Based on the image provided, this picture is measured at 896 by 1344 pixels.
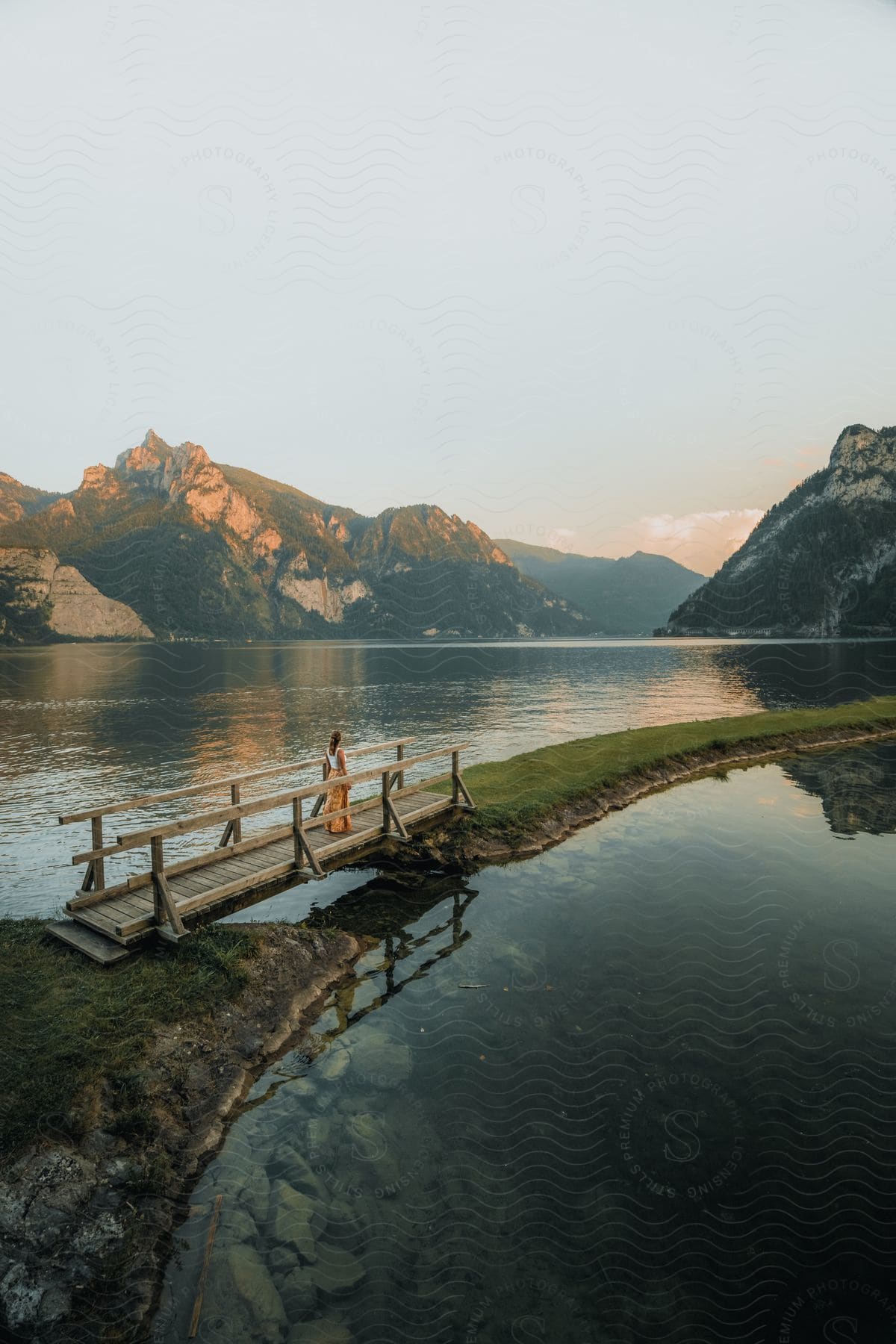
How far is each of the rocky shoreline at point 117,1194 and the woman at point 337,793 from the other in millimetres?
7712

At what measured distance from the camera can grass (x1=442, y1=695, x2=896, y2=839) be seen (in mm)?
23531

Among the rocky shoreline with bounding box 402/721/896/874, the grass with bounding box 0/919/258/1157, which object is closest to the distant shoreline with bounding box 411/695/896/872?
the rocky shoreline with bounding box 402/721/896/874

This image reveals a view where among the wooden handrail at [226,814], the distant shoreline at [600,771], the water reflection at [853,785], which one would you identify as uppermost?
the wooden handrail at [226,814]

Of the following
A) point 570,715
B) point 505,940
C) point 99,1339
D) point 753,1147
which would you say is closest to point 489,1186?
point 753,1147

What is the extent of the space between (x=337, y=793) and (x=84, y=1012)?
364 inches

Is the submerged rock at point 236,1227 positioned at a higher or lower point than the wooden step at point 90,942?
lower

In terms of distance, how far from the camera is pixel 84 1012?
10.3 meters

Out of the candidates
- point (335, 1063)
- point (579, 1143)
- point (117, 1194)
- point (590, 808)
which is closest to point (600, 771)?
point (590, 808)

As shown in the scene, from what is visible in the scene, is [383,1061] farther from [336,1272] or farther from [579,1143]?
[336,1272]

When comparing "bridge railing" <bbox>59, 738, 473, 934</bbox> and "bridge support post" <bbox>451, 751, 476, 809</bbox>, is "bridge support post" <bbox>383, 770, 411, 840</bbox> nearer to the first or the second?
"bridge railing" <bbox>59, 738, 473, 934</bbox>

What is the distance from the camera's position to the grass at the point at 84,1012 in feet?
27.3

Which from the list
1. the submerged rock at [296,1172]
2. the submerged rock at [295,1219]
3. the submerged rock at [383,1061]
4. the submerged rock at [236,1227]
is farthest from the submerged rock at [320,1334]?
the submerged rock at [383,1061]

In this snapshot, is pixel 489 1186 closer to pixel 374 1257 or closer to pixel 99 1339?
pixel 374 1257

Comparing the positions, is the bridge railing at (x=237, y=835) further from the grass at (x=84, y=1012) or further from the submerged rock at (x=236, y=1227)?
the submerged rock at (x=236, y=1227)
